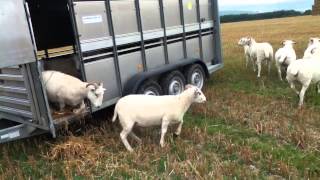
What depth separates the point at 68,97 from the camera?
24.8 feet

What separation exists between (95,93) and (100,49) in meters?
0.86

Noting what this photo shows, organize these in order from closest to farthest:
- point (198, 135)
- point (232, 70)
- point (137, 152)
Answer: point (137, 152)
point (198, 135)
point (232, 70)

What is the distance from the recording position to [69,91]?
24.5 feet

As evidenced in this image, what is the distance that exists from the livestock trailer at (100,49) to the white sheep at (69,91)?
7.5 inches

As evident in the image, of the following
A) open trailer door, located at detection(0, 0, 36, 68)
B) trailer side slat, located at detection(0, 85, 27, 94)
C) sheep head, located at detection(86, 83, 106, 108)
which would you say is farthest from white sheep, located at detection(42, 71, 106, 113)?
open trailer door, located at detection(0, 0, 36, 68)

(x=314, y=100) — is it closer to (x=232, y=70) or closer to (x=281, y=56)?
(x=281, y=56)

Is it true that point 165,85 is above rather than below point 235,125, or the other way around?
above

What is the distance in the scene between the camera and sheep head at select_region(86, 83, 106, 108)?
714 cm

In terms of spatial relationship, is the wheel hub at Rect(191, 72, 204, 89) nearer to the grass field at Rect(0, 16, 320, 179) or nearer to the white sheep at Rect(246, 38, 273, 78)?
the grass field at Rect(0, 16, 320, 179)

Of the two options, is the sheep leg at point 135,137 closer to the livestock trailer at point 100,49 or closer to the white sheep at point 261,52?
the livestock trailer at point 100,49

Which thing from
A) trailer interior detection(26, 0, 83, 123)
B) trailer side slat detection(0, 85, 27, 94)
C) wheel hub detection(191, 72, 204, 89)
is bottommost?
wheel hub detection(191, 72, 204, 89)

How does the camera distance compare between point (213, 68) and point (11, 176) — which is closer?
point (11, 176)

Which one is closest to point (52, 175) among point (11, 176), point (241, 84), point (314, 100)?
point (11, 176)

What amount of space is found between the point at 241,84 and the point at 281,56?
1335 mm
